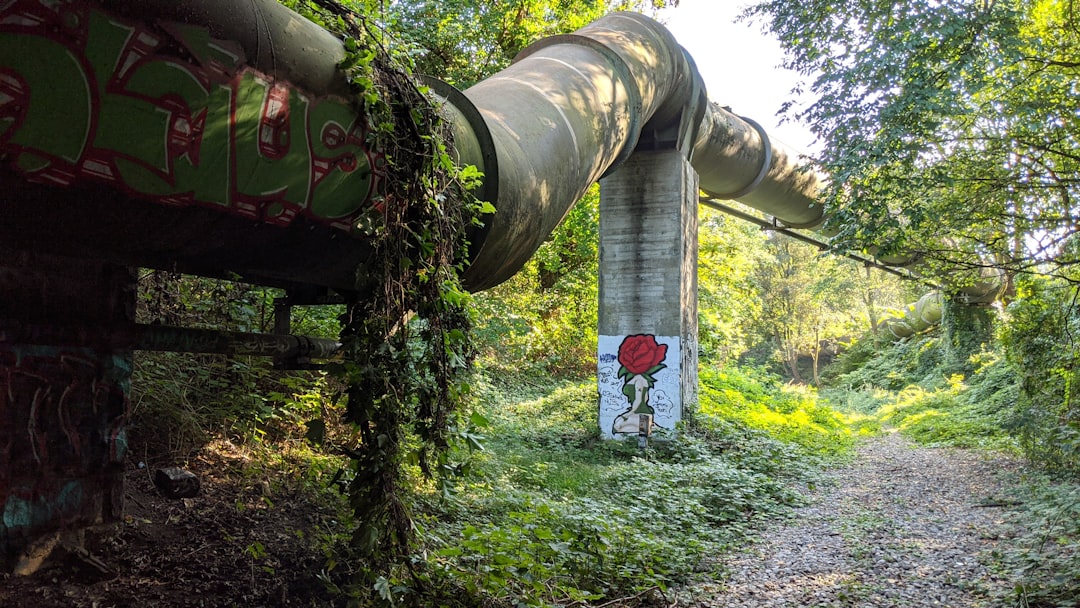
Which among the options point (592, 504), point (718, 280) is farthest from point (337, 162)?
point (718, 280)

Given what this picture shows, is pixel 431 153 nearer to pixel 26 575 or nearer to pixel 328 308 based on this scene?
pixel 26 575

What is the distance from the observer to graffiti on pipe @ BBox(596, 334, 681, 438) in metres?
11.0

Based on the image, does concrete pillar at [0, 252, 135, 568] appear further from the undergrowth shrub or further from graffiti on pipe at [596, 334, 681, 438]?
the undergrowth shrub

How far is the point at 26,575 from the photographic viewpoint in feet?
11.8

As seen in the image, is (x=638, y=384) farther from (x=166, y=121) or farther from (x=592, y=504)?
(x=166, y=121)

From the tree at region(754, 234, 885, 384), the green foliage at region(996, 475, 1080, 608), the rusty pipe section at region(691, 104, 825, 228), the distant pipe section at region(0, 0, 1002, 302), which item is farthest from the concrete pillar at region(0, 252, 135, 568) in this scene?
the tree at region(754, 234, 885, 384)

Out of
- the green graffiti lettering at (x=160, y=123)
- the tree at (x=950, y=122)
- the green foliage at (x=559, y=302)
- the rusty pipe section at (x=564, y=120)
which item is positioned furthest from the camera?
the green foliage at (x=559, y=302)

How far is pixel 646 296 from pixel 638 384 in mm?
1392

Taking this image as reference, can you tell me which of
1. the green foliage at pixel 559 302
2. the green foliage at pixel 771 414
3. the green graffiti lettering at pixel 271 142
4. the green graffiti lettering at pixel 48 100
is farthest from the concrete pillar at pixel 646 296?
the green graffiti lettering at pixel 48 100

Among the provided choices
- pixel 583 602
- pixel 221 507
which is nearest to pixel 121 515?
pixel 221 507

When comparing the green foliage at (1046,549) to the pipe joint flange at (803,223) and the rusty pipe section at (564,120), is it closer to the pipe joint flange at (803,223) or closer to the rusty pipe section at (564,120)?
the rusty pipe section at (564,120)

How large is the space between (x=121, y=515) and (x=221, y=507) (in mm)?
884

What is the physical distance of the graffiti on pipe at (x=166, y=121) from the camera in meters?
2.54

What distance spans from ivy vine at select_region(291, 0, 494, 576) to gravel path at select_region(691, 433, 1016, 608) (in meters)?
2.49
